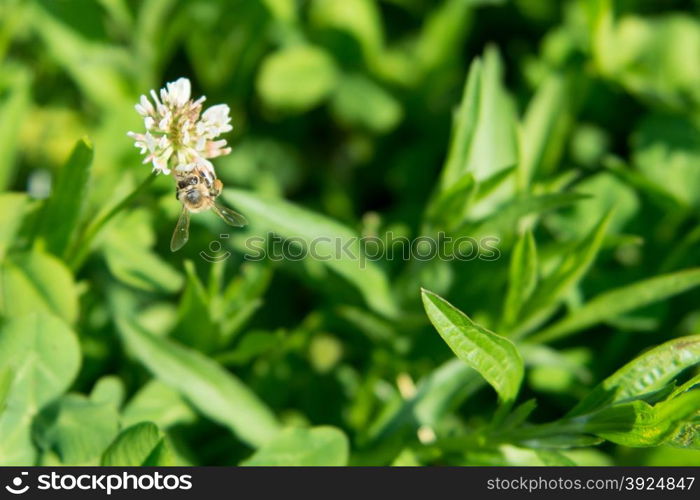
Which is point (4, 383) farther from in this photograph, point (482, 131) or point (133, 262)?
point (482, 131)

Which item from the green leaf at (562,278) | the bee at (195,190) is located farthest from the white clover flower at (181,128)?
the green leaf at (562,278)

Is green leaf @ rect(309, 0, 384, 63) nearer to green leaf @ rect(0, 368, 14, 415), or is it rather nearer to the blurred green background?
the blurred green background

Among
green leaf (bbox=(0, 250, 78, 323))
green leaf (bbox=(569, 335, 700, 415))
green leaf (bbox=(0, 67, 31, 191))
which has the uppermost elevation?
green leaf (bbox=(0, 67, 31, 191))

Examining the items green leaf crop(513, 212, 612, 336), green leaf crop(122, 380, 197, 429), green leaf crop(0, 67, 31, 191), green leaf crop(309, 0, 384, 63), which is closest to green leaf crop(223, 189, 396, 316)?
green leaf crop(513, 212, 612, 336)

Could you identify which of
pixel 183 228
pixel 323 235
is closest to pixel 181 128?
pixel 183 228

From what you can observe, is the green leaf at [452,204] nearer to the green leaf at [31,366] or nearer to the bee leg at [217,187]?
the bee leg at [217,187]

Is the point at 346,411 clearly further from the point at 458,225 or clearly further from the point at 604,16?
the point at 604,16

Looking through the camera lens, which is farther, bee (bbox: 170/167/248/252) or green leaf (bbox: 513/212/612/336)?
green leaf (bbox: 513/212/612/336)

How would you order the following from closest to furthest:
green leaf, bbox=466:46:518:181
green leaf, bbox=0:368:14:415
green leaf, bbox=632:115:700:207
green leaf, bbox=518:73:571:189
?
green leaf, bbox=0:368:14:415 → green leaf, bbox=466:46:518:181 → green leaf, bbox=518:73:571:189 → green leaf, bbox=632:115:700:207
